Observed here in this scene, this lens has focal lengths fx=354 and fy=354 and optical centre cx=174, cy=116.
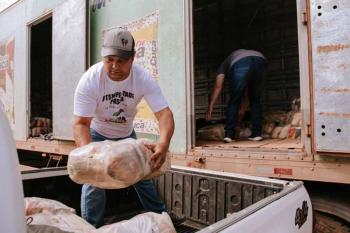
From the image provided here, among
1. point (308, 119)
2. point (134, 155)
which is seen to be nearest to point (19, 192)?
point (134, 155)

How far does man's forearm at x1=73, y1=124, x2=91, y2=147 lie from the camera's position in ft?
8.08

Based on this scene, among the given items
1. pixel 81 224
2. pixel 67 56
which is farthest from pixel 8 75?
pixel 81 224

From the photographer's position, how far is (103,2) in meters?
5.79

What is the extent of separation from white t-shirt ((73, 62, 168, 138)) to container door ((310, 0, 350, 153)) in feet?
4.45

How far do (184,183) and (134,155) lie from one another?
992 mm

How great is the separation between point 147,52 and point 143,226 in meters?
3.75

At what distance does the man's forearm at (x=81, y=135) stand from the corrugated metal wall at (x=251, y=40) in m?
5.61

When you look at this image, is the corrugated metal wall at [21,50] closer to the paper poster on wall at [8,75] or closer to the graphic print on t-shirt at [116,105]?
the paper poster on wall at [8,75]

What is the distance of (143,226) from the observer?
1461mm

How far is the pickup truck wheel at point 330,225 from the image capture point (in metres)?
3.05

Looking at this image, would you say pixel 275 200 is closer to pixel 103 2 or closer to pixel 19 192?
pixel 19 192

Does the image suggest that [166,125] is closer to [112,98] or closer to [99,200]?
[112,98]

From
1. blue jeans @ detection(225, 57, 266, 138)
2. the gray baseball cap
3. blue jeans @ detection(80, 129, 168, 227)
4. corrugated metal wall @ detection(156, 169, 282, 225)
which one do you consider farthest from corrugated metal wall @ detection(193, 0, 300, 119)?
the gray baseball cap

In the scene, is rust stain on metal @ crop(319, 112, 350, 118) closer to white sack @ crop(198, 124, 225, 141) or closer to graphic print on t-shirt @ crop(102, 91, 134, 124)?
graphic print on t-shirt @ crop(102, 91, 134, 124)
